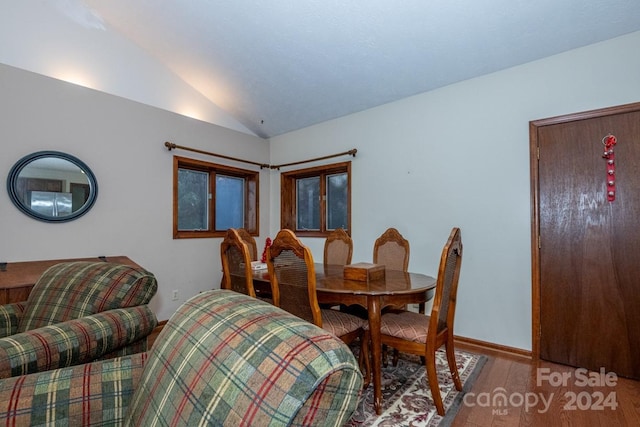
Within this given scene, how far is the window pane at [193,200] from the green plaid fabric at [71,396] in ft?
9.40

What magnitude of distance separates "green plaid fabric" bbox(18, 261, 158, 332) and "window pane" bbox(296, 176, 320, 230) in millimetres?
2759

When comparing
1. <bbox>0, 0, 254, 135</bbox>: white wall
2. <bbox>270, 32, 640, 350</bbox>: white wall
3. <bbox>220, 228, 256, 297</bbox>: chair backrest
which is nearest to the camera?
<bbox>220, 228, 256, 297</bbox>: chair backrest

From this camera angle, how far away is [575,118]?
2.36m

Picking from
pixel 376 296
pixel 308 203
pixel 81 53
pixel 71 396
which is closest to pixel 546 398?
pixel 376 296

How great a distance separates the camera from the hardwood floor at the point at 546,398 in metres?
1.75

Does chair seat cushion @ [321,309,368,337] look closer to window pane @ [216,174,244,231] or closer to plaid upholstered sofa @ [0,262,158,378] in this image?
plaid upholstered sofa @ [0,262,158,378]

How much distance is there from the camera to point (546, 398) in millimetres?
1966

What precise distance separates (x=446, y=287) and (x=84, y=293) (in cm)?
187

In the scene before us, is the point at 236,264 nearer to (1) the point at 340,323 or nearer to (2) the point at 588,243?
(1) the point at 340,323

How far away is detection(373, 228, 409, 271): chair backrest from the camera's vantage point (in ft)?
9.19

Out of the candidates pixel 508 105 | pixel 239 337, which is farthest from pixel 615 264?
pixel 239 337

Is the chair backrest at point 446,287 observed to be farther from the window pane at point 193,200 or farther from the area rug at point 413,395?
the window pane at point 193,200

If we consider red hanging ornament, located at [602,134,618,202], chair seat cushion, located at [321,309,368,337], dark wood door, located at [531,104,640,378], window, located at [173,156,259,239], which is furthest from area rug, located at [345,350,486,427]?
window, located at [173,156,259,239]

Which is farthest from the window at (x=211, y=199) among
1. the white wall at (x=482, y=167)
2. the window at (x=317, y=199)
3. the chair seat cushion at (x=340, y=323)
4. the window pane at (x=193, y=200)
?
the chair seat cushion at (x=340, y=323)
